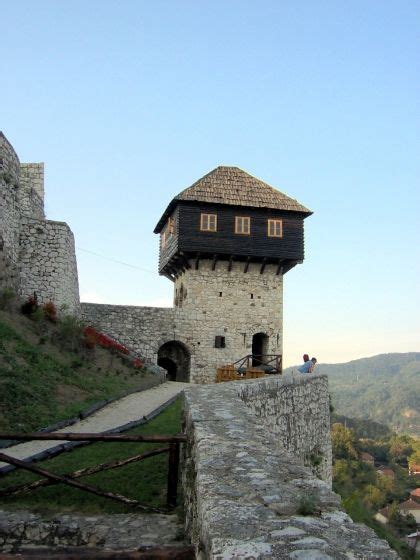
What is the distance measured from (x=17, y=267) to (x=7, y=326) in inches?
224

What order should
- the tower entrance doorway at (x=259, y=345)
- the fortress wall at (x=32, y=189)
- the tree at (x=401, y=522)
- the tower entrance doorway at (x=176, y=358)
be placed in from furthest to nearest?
the tree at (x=401, y=522), the tower entrance doorway at (x=176, y=358), the tower entrance doorway at (x=259, y=345), the fortress wall at (x=32, y=189)

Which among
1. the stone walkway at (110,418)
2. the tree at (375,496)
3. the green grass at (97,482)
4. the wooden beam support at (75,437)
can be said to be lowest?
Result: the tree at (375,496)

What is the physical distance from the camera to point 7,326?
14.7 meters

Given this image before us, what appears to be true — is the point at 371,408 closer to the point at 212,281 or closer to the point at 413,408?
the point at 413,408

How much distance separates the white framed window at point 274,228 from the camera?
86.0 ft

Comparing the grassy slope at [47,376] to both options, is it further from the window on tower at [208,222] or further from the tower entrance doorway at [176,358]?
the window on tower at [208,222]

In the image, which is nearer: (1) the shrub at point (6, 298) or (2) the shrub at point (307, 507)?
(2) the shrub at point (307, 507)

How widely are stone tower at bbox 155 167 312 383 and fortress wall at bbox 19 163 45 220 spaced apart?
224 inches

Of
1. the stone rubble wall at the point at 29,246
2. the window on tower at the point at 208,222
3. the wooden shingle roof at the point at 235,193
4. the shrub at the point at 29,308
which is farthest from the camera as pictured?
the wooden shingle roof at the point at 235,193

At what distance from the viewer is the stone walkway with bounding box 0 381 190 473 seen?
8.23 meters

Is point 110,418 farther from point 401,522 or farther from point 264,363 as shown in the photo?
point 401,522

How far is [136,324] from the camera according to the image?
976 inches

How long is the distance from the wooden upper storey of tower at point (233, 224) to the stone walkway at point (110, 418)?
9.54m

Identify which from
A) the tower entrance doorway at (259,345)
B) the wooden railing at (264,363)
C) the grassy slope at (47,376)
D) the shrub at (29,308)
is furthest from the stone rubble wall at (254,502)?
the tower entrance doorway at (259,345)
